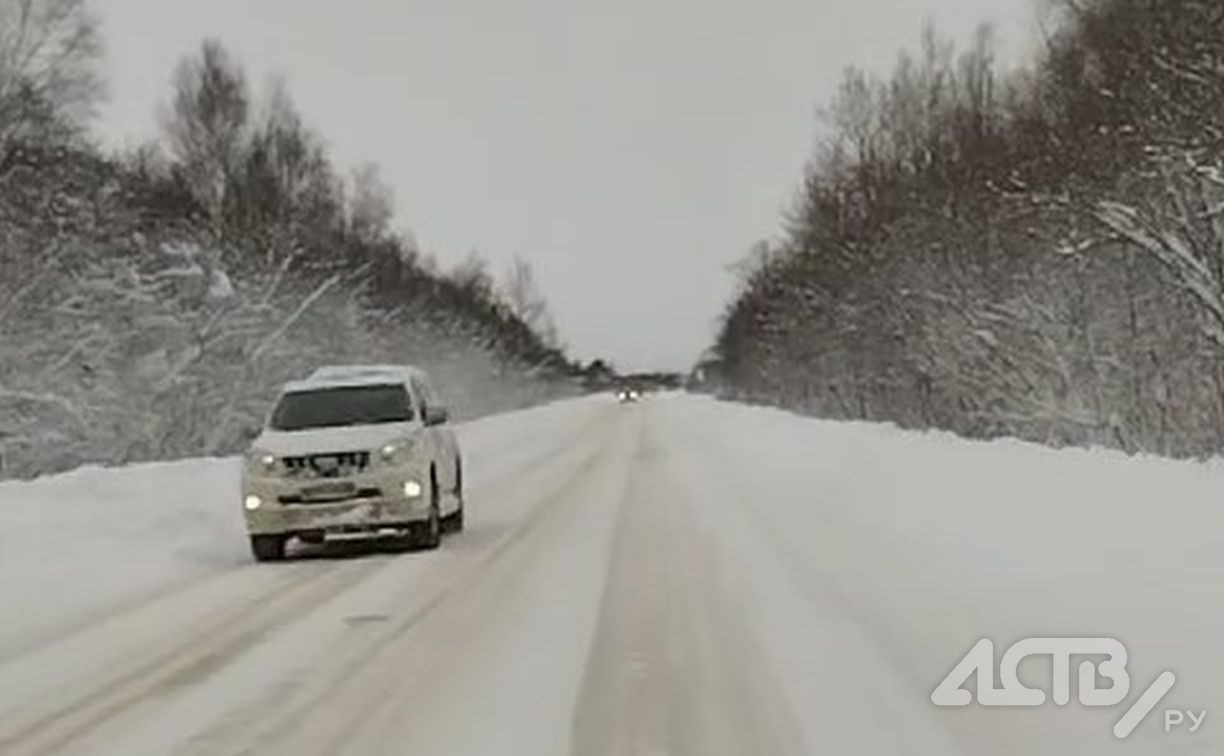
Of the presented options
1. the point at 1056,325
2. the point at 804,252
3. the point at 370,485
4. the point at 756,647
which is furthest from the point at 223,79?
the point at 756,647

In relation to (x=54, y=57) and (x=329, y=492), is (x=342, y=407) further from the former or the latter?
(x=54, y=57)

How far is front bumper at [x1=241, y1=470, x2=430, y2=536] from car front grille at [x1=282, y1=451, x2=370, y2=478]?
0.28 feet

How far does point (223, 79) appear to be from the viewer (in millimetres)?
67625

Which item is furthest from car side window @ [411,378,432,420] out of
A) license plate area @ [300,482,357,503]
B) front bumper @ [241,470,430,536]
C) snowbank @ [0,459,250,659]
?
snowbank @ [0,459,250,659]

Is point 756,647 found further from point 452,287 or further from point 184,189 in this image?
point 452,287

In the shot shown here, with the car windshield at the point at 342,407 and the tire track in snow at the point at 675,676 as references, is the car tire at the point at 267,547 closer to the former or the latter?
the car windshield at the point at 342,407

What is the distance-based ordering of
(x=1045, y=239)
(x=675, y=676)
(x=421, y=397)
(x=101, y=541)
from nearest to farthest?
(x=675, y=676)
(x=101, y=541)
(x=421, y=397)
(x=1045, y=239)

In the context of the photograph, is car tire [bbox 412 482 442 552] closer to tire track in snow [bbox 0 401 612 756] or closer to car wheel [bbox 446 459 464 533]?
tire track in snow [bbox 0 401 612 756]

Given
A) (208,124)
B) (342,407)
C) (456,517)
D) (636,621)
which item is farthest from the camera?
(208,124)

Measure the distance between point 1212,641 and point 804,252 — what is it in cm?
5238

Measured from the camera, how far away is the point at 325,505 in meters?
19.4

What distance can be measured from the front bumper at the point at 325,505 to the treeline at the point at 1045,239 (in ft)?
37.5

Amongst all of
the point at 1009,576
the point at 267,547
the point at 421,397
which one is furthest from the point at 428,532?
the point at 1009,576

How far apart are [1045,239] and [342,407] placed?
643 inches
